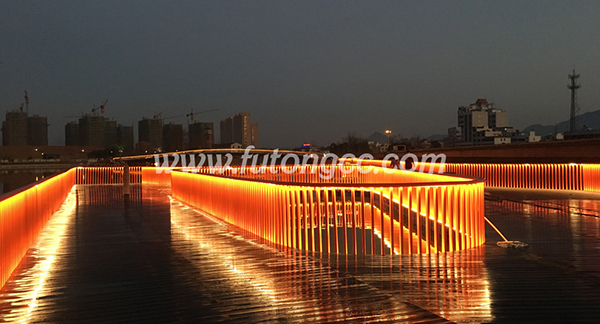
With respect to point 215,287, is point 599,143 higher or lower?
higher

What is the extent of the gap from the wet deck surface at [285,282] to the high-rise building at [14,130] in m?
201

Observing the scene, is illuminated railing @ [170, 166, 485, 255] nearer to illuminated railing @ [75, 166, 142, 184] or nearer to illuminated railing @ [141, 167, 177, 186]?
illuminated railing @ [141, 167, 177, 186]

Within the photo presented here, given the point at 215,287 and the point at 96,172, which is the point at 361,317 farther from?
the point at 96,172

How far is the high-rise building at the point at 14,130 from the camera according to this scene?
611 feet

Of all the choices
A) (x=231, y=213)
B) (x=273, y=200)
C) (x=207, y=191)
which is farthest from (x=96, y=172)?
(x=273, y=200)

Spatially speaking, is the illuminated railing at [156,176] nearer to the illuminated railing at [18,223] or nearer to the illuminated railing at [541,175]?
the illuminated railing at [541,175]

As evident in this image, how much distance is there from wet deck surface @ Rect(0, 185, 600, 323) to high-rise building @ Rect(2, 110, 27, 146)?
7929 inches

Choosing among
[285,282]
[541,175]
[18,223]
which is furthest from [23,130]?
[285,282]

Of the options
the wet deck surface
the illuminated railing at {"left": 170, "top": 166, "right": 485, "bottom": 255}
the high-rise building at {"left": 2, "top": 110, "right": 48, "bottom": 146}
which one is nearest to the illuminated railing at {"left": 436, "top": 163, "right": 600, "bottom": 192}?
the wet deck surface

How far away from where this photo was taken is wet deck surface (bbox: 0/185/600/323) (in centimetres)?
462

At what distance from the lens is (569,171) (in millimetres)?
19203

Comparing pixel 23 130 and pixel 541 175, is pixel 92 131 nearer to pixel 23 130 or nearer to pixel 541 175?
pixel 23 130

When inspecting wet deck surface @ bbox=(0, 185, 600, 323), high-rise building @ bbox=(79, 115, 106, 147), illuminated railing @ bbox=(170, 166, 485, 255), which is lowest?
wet deck surface @ bbox=(0, 185, 600, 323)

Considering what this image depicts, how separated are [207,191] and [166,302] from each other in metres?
8.22
